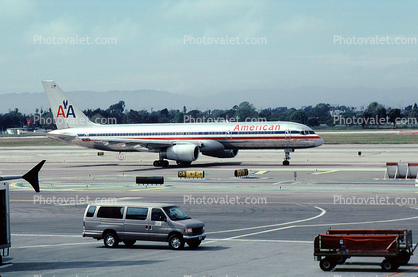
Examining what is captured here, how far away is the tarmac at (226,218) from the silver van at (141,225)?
0.55 metres

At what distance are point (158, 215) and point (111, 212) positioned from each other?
92.3 inches

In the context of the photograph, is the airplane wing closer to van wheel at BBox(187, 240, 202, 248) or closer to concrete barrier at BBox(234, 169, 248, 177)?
concrete barrier at BBox(234, 169, 248, 177)

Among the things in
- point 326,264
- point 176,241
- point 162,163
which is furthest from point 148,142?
point 326,264

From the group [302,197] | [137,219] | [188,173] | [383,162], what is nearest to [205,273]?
[137,219]

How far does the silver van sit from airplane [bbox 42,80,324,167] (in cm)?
4397

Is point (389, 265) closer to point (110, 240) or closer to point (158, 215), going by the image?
point (158, 215)

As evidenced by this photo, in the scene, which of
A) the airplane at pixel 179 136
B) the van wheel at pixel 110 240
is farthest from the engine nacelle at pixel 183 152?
the van wheel at pixel 110 240

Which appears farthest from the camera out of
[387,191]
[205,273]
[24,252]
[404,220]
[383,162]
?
[383,162]

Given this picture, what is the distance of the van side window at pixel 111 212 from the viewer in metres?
24.2

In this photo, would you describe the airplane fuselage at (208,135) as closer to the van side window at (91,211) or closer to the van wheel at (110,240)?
the van side window at (91,211)

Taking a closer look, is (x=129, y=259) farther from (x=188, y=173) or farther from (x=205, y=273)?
(x=188, y=173)

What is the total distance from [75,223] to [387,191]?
84.3ft

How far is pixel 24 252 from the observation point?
2338cm

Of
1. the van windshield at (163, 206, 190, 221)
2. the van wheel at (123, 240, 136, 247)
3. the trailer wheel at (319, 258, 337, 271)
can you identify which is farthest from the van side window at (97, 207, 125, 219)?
the trailer wheel at (319, 258, 337, 271)
